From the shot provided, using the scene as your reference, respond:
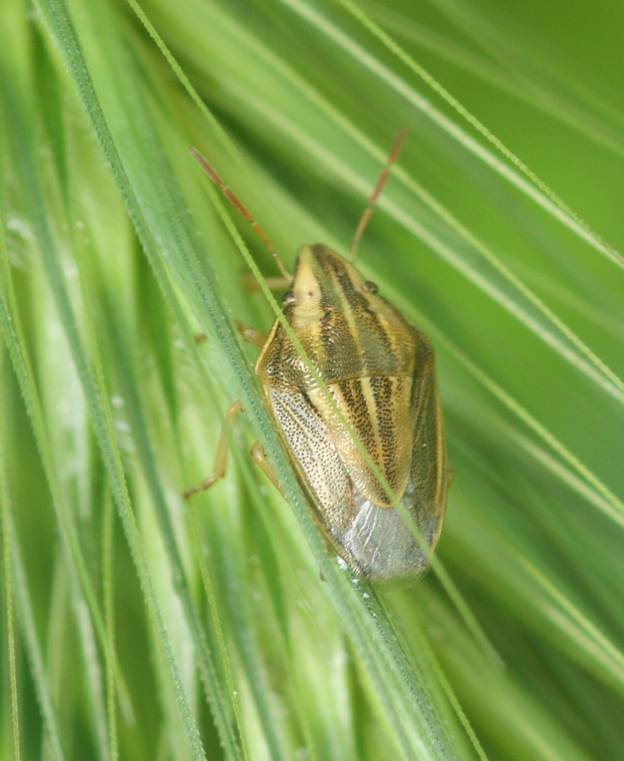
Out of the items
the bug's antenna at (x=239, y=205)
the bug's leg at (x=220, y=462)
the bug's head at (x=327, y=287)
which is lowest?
the bug's leg at (x=220, y=462)

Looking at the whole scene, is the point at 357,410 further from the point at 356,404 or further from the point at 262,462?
the point at 262,462

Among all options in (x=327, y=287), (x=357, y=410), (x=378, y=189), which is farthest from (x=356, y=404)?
(x=378, y=189)

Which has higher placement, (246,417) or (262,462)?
(246,417)

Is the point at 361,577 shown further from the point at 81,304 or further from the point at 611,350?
the point at 611,350

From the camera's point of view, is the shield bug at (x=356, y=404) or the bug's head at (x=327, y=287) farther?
the bug's head at (x=327, y=287)

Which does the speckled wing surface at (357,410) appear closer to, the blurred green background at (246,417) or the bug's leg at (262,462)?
the blurred green background at (246,417)

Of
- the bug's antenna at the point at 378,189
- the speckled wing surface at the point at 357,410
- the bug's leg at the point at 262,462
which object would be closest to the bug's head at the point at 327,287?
the speckled wing surface at the point at 357,410

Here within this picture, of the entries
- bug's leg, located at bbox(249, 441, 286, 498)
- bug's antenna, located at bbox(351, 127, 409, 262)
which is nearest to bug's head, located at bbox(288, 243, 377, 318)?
bug's antenna, located at bbox(351, 127, 409, 262)

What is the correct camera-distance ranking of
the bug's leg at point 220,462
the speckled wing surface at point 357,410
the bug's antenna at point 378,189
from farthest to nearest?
the speckled wing surface at point 357,410, the bug's antenna at point 378,189, the bug's leg at point 220,462
